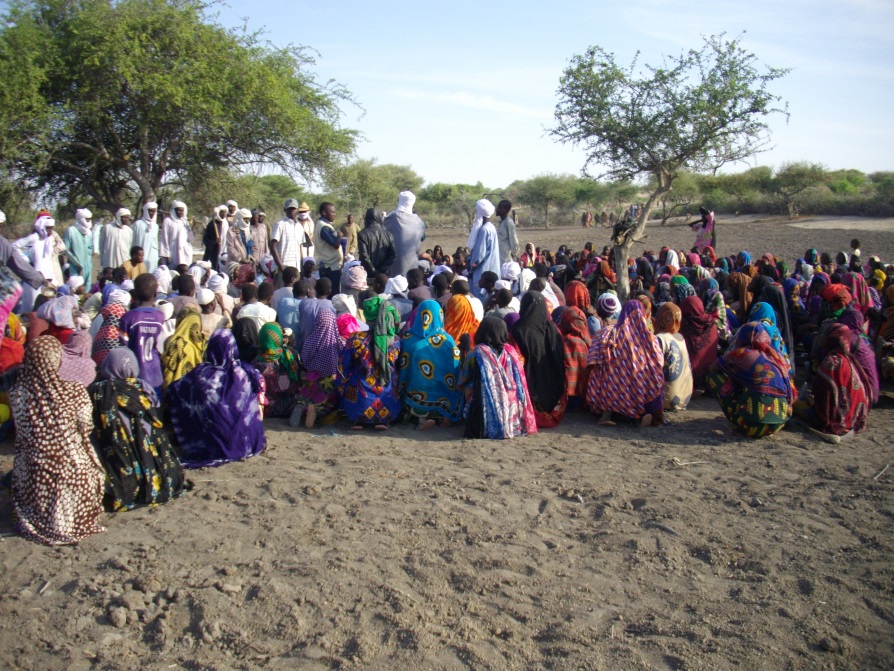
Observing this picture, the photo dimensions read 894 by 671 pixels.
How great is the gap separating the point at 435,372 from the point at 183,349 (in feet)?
7.01

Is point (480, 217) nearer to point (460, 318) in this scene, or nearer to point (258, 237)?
point (460, 318)

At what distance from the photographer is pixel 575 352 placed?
704 centimetres

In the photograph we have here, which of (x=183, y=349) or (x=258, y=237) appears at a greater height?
(x=258, y=237)

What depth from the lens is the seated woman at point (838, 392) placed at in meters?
6.36

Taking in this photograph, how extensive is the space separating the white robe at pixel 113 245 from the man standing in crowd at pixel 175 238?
125 mm

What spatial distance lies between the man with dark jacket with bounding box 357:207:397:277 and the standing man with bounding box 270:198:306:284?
153 cm

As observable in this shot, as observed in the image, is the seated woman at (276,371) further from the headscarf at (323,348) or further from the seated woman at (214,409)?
the seated woman at (214,409)

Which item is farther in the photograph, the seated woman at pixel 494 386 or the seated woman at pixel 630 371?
the seated woman at pixel 630 371

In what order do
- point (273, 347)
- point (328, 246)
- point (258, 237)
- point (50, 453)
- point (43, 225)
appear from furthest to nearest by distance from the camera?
point (258, 237) → point (43, 225) → point (328, 246) → point (273, 347) → point (50, 453)

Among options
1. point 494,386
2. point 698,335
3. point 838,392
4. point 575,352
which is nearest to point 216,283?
point 494,386

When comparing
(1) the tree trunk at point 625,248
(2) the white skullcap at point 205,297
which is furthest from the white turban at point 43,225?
(1) the tree trunk at point 625,248

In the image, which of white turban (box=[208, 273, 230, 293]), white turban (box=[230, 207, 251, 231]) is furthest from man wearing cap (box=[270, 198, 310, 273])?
white turban (box=[208, 273, 230, 293])

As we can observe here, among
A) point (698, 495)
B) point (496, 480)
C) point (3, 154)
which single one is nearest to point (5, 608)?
point (496, 480)

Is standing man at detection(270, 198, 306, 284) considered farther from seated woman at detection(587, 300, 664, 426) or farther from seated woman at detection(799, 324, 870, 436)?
seated woman at detection(799, 324, 870, 436)
